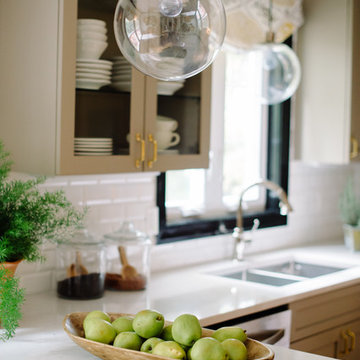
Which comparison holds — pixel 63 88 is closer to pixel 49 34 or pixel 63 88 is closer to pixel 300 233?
pixel 49 34

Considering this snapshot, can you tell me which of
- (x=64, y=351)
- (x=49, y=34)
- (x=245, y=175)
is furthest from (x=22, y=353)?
(x=245, y=175)

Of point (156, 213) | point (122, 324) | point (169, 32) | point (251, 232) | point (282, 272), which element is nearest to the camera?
point (169, 32)

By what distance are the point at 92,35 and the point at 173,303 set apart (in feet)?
3.51

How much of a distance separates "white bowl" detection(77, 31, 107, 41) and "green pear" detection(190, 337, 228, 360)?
1.24 m

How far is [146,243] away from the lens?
295cm

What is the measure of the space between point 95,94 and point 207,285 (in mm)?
1029

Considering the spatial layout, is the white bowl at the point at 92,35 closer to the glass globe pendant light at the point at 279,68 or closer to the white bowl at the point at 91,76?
the white bowl at the point at 91,76

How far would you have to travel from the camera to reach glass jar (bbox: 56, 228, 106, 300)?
267 centimetres

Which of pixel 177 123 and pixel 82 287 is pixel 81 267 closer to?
pixel 82 287

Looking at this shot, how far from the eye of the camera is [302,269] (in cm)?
376

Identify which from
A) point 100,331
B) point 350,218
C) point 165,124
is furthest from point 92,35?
point 350,218

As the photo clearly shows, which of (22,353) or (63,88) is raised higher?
(63,88)

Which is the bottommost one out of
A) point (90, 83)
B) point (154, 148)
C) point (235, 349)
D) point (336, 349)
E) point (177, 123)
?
point (336, 349)

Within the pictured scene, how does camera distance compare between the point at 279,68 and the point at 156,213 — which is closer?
the point at 156,213
